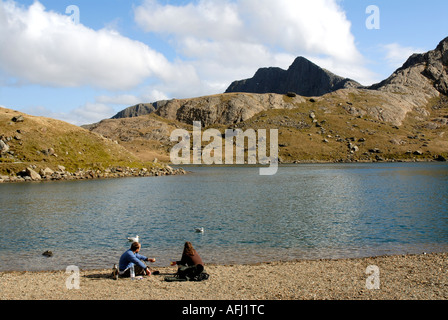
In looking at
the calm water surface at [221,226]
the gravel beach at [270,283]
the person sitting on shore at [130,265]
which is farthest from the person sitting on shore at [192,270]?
the calm water surface at [221,226]

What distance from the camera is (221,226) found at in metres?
38.9

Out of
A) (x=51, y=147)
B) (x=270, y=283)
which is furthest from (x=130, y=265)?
(x=51, y=147)

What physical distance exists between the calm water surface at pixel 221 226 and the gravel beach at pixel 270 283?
11.9ft

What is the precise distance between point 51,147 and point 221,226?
293 feet

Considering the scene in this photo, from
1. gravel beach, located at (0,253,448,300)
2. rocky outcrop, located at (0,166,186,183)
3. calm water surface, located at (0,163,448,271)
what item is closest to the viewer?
gravel beach, located at (0,253,448,300)

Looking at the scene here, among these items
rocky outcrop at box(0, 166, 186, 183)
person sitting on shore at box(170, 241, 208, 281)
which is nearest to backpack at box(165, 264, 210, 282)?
person sitting on shore at box(170, 241, 208, 281)

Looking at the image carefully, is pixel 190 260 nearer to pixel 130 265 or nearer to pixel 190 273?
pixel 190 273

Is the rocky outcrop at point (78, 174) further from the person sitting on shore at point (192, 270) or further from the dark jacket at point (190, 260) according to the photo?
the person sitting on shore at point (192, 270)

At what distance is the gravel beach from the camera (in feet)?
55.9

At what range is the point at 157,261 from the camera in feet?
86.0

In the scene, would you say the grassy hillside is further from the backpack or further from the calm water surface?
the backpack

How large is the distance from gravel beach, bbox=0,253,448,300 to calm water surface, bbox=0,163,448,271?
3620mm
